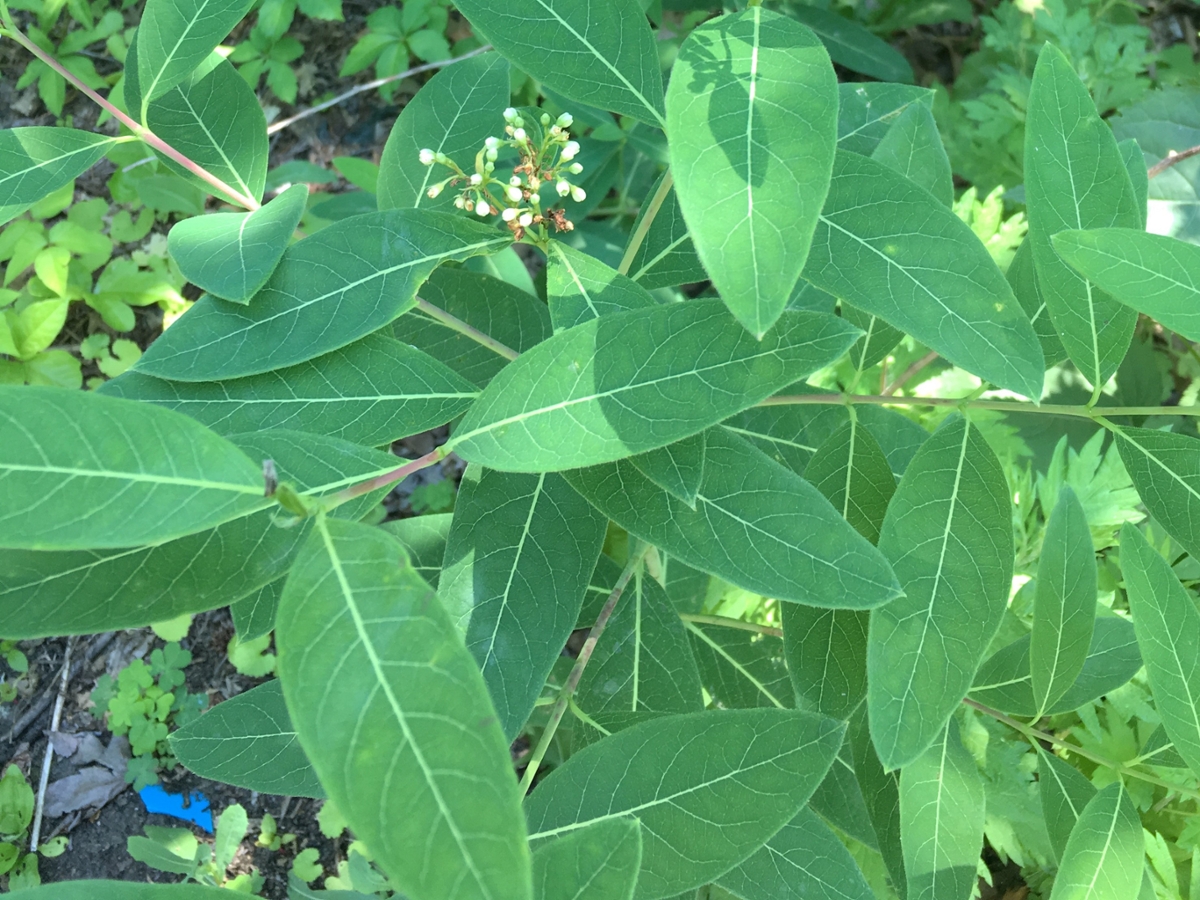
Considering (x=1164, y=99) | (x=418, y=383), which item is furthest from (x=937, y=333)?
(x=1164, y=99)

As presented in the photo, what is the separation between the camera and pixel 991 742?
5.08ft

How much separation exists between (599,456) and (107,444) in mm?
363

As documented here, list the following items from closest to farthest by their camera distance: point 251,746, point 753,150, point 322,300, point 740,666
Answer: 1. point 753,150
2. point 322,300
3. point 251,746
4. point 740,666

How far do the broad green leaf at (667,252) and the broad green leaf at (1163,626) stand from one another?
0.58m

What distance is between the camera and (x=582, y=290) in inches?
35.3

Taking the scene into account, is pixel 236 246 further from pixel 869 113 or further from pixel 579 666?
pixel 869 113

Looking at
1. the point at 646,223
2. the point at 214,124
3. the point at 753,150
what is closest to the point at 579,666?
the point at 646,223

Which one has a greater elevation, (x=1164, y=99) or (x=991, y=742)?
(x=1164, y=99)

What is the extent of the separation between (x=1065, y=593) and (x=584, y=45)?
777 millimetres

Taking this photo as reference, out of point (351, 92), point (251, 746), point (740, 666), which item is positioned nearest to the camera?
point (251, 746)

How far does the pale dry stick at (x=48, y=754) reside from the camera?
2.20 meters

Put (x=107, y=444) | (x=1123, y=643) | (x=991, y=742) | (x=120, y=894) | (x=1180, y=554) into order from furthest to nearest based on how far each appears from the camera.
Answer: (x=1180, y=554) → (x=991, y=742) → (x=1123, y=643) → (x=120, y=894) → (x=107, y=444)

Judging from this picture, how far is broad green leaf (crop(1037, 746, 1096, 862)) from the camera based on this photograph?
1.10 metres

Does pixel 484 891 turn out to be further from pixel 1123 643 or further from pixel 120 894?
pixel 1123 643
